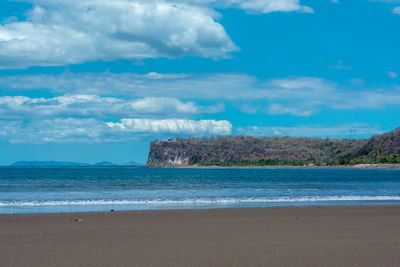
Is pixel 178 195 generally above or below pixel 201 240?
below

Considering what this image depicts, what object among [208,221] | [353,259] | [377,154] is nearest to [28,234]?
[208,221]

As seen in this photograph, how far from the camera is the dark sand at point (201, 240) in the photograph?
8438 mm

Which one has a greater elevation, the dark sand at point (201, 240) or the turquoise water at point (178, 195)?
the dark sand at point (201, 240)

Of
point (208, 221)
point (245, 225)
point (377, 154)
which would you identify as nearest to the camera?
point (245, 225)

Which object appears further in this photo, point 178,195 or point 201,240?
point 178,195

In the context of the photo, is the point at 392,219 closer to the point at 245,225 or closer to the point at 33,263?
the point at 245,225

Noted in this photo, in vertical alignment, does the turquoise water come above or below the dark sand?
below

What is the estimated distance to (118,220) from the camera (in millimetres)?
14828

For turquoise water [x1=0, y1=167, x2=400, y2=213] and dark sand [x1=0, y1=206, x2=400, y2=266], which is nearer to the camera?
dark sand [x1=0, y1=206, x2=400, y2=266]

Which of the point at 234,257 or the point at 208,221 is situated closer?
the point at 234,257

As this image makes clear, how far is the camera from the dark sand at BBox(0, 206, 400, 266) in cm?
844

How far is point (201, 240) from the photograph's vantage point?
1059 cm

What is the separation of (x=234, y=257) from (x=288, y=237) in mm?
2840

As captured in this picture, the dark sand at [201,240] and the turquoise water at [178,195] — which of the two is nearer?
the dark sand at [201,240]
